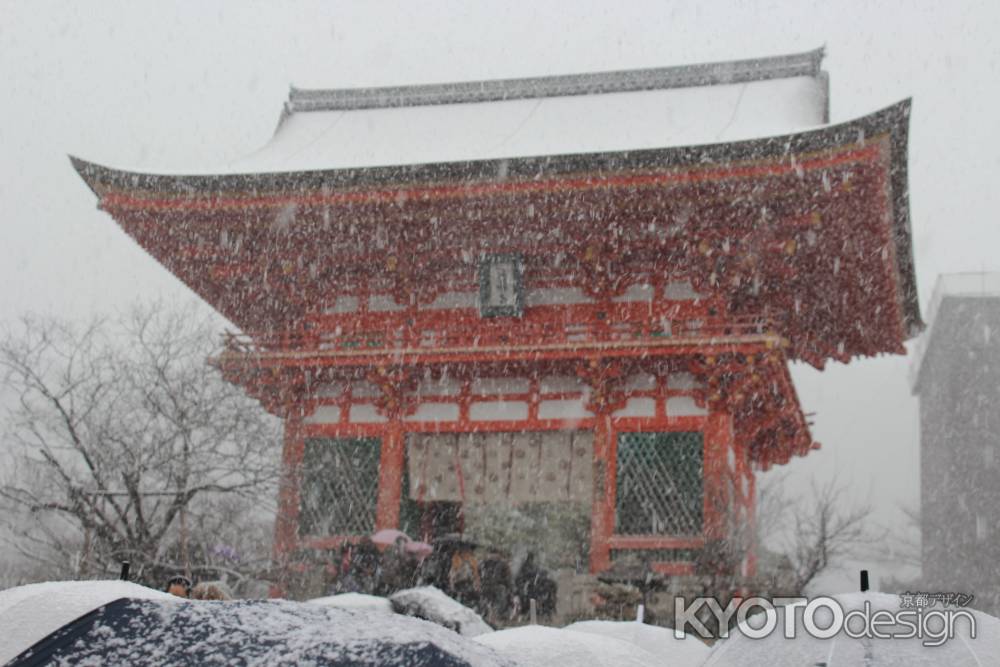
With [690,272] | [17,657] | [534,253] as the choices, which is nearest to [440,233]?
[534,253]

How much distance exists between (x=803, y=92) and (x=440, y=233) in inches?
262

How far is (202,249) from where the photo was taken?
14.2m

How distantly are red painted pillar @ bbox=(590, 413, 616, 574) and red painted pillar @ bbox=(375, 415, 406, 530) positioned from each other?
252 centimetres

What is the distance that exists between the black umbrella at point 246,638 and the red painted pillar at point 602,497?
9.90 metres

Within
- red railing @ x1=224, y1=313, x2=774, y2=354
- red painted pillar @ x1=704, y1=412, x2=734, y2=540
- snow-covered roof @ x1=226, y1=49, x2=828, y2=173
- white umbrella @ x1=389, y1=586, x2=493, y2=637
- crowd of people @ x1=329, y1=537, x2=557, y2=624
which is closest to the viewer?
white umbrella @ x1=389, y1=586, x2=493, y2=637

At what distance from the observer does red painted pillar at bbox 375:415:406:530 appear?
43.2 feet

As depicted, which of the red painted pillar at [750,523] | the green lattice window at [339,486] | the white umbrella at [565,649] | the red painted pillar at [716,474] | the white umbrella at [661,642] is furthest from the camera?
the red painted pillar at [750,523]

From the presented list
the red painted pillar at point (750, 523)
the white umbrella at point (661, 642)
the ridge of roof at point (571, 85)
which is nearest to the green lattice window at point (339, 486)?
the red painted pillar at point (750, 523)

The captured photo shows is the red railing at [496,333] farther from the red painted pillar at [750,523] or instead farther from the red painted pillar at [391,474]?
the red painted pillar at [750,523]

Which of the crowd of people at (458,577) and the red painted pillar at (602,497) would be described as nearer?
the crowd of people at (458,577)

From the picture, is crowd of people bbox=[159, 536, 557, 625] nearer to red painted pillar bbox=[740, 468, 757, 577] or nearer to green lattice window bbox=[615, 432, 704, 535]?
green lattice window bbox=[615, 432, 704, 535]

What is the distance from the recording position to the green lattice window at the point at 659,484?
12312 millimetres

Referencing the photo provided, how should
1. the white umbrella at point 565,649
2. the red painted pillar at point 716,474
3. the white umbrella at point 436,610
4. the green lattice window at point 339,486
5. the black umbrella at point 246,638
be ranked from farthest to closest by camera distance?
1. the green lattice window at point 339,486
2. the red painted pillar at point 716,474
3. the white umbrella at point 436,610
4. the white umbrella at point 565,649
5. the black umbrella at point 246,638

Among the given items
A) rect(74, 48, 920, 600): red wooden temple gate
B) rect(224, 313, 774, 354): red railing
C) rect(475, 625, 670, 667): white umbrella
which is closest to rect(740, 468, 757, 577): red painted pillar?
rect(74, 48, 920, 600): red wooden temple gate
